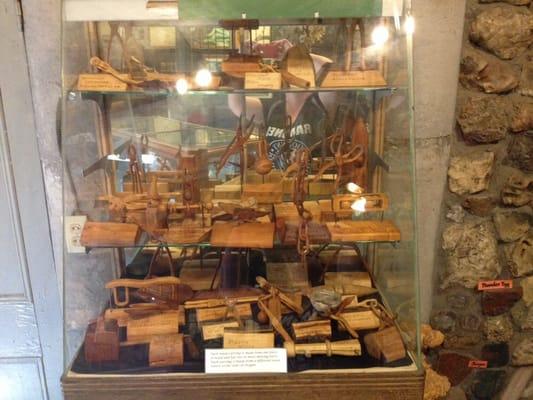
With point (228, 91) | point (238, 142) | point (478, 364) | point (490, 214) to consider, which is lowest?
point (478, 364)

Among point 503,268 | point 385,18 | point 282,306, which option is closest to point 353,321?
point 282,306

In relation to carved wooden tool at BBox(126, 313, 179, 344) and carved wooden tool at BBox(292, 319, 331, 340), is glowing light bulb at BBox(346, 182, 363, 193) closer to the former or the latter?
carved wooden tool at BBox(292, 319, 331, 340)

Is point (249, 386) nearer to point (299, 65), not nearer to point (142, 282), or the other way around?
point (142, 282)

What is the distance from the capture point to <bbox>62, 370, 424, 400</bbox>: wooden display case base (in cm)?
112

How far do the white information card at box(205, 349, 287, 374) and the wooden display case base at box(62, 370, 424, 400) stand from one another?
0.5 inches

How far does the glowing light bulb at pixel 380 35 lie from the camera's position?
1242mm

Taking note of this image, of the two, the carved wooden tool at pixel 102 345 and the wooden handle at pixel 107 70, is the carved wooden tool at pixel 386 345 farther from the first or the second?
the wooden handle at pixel 107 70

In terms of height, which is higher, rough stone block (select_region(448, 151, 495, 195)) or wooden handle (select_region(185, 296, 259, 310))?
rough stone block (select_region(448, 151, 495, 195))

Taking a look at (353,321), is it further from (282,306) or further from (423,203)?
(423,203)

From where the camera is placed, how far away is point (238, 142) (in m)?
1.39

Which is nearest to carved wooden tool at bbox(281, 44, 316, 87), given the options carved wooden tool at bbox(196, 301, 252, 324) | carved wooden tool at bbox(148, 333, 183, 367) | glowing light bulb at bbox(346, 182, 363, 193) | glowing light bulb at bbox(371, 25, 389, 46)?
glowing light bulb at bbox(371, 25, 389, 46)

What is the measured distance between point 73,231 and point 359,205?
760 millimetres

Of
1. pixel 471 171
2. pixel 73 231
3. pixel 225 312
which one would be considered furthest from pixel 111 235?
pixel 471 171

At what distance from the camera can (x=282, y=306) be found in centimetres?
Answer: 127
